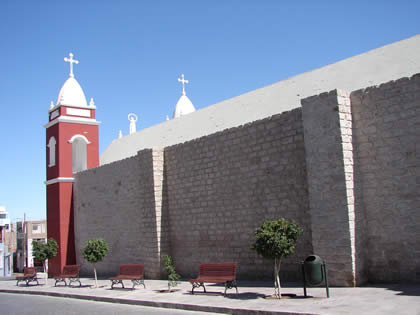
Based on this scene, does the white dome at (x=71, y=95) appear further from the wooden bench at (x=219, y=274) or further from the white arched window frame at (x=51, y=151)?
the wooden bench at (x=219, y=274)

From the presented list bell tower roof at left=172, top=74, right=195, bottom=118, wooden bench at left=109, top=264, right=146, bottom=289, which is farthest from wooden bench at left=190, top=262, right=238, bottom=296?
bell tower roof at left=172, top=74, right=195, bottom=118

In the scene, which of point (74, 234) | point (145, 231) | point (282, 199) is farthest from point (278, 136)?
point (74, 234)

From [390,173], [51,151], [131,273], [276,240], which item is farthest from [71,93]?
[390,173]

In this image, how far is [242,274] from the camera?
12.1 meters

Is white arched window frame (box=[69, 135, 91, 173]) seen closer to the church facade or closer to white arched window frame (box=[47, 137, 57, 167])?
white arched window frame (box=[47, 137, 57, 167])

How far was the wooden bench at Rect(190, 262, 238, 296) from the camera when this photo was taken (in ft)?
32.7

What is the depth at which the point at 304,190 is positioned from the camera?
10758 mm

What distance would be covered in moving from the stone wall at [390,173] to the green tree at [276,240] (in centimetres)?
186

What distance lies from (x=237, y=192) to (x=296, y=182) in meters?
2.06

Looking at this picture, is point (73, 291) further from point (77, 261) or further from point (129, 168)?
point (77, 261)

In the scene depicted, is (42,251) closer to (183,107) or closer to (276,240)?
(276,240)

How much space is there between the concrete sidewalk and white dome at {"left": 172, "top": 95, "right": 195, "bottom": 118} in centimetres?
1992

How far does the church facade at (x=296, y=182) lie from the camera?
30.2 feet

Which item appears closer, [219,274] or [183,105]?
[219,274]
